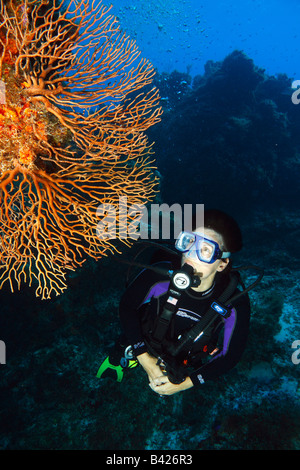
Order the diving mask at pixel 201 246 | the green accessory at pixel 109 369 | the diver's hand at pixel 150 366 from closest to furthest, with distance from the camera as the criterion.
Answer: the diving mask at pixel 201 246
the diver's hand at pixel 150 366
the green accessory at pixel 109 369

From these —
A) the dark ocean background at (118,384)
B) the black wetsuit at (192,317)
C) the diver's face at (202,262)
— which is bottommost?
the dark ocean background at (118,384)

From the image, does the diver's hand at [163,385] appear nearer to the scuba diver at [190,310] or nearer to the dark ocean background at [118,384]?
the scuba diver at [190,310]

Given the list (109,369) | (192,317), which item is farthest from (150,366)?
(109,369)

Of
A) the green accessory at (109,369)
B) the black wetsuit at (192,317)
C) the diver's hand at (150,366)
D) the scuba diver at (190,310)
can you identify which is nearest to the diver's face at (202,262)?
the scuba diver at (190,310)

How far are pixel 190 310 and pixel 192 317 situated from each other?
10 cm

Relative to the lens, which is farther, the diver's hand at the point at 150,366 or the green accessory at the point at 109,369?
the green accessory at the point at 109,369

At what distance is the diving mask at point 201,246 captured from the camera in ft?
9.57

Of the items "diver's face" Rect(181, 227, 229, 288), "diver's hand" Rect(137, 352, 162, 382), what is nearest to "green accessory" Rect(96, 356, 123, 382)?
"diver's hand" Rect(137, 352, 162, 382)

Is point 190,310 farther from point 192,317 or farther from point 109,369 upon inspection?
point 109,369

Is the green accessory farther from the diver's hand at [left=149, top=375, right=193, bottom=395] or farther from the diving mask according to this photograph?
the diving mask

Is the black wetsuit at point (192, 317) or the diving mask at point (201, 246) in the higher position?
the diving mask at point (201, 246)

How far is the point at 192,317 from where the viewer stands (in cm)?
331
